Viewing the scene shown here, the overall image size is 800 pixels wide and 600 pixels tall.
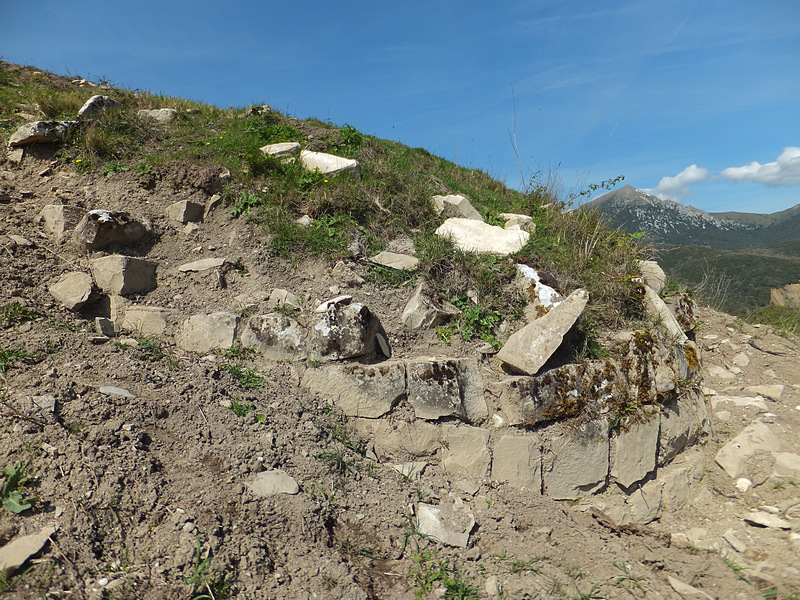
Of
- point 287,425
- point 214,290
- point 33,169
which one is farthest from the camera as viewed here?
point 33,169

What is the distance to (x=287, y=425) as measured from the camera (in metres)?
3.31

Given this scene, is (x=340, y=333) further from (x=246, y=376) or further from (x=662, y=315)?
(x=662, y=315)

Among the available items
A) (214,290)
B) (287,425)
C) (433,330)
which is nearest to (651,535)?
(433,330)

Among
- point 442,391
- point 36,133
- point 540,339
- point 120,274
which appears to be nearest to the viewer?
point 442,391

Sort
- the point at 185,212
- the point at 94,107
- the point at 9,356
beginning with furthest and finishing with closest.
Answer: the point at 94,107, the point at 185,212, the point at 9,356

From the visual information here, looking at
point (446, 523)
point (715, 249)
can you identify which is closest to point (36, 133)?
point (446, 523)

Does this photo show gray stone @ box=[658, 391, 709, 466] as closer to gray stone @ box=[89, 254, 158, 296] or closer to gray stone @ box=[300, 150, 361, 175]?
gray stone @ box=[300, 150, 361, 175]

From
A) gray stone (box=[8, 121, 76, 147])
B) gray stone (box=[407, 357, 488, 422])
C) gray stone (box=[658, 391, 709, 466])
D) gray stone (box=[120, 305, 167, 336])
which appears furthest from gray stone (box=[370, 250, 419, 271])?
gray stone (box=[8, 121, 76, 147])

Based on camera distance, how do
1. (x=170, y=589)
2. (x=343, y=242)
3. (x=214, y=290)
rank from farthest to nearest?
(x=343, y=242) → (x=214, y=290) → (x=170, y=589)

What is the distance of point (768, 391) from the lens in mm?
4918

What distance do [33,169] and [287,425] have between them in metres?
4.37

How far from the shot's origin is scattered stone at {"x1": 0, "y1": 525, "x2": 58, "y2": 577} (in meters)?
2.00

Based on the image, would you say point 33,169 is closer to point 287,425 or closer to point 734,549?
point 287,425

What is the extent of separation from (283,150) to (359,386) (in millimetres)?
3693
